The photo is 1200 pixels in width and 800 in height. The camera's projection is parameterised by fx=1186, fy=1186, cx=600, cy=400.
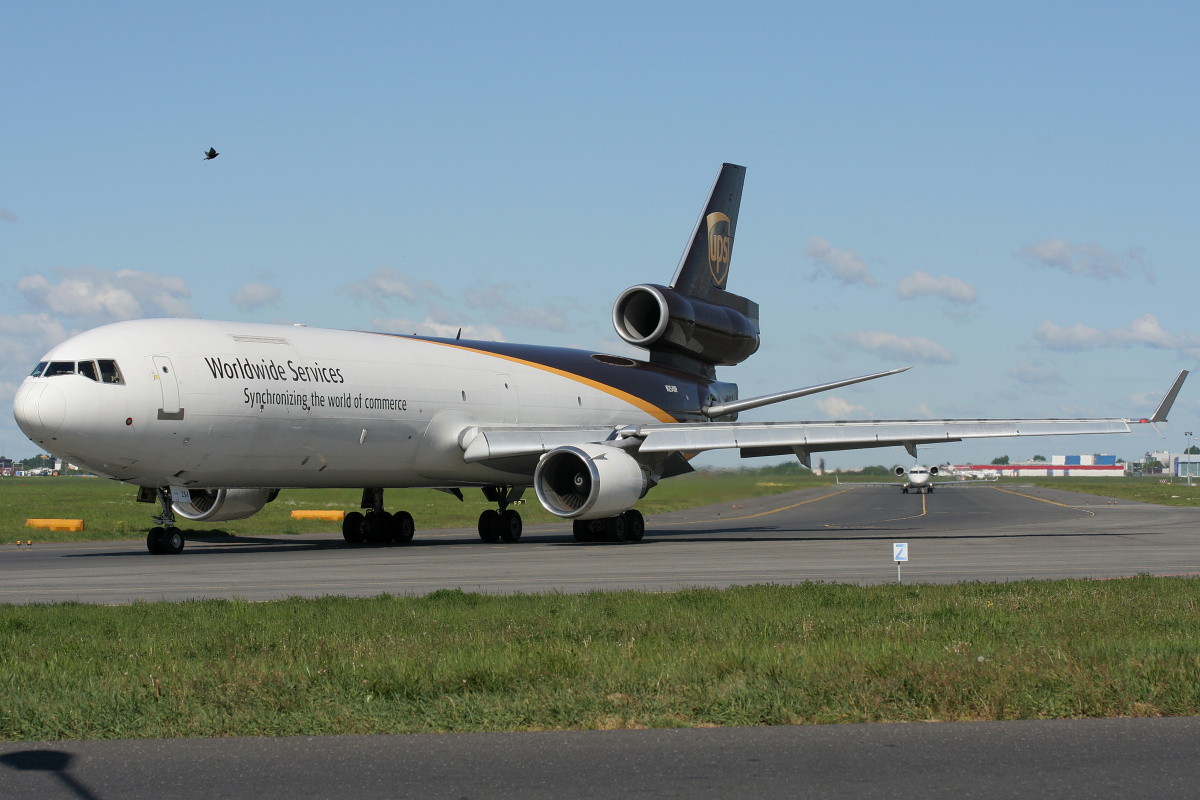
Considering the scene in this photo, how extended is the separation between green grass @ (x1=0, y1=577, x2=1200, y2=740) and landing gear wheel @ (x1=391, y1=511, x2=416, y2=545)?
54.6 feet

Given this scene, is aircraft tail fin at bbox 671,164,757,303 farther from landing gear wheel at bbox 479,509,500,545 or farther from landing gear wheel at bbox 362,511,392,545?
landing gear wheel at bbox 362,511,392,545

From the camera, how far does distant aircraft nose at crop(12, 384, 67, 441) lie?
838 inches

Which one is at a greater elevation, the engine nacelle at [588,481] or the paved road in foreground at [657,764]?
the engine nacelle at [588,481]

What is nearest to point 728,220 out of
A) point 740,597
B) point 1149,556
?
point 1149,556

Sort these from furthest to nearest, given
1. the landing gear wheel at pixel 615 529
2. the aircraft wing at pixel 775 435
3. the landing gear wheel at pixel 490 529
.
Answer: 1. the landing gear wheel at pixel 490 529
2. the landing gear wheel at pixel 615 529
3. the aircraft wing at pixel 775 435

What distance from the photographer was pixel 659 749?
22.7 feet

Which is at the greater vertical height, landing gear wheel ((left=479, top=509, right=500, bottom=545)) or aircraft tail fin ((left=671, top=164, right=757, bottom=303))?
aircraft tail fin ((left=671, top=164, right=757, bottom=303))

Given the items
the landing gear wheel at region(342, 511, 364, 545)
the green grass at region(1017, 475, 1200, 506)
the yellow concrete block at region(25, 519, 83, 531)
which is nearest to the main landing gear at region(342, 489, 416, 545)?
the landing gear wheel at region(342, 511, 364, 545)

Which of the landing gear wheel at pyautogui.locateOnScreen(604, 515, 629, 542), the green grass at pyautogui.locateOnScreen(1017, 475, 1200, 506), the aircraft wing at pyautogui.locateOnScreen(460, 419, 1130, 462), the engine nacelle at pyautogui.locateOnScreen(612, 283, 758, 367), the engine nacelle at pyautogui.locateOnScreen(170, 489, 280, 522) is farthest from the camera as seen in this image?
the green grass at pyautogui.locateOnScreen(1017, 475, 1200, 506)

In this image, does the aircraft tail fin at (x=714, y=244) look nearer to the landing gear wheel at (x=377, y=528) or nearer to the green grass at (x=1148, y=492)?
the landing gear wheel at (x=377, y=528)

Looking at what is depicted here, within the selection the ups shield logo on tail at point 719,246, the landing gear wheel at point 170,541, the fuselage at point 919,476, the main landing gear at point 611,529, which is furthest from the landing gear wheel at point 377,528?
the fuselage at point 919,476

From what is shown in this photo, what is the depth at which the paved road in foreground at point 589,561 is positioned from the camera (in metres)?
17.2

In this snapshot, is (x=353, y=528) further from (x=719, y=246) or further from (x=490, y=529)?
(x=719, y=246)

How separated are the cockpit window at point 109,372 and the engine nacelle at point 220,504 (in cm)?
613
